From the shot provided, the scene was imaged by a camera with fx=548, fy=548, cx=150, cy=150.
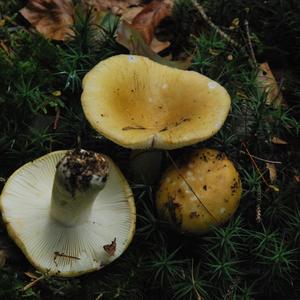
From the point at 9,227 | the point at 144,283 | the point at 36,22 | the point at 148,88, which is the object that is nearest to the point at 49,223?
the point at 9,227

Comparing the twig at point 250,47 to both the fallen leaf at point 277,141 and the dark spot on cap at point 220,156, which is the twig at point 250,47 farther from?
the dark spot on cap at point 220,156

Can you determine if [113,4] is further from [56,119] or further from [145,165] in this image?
Result: [145,165]

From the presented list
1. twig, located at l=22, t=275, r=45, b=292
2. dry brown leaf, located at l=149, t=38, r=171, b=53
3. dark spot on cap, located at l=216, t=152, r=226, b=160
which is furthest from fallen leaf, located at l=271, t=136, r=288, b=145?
twig, located at l=22, t=275, r=45, b=292

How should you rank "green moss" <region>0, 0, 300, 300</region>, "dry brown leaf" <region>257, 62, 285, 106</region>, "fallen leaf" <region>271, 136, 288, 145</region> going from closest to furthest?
"green moss" <region>0, 0, 300, 300</region> → "fallen leaf" <region>271, 136, 288, 145</region> → "dry brown leaf" <region>257, 62, 285, 106</region>

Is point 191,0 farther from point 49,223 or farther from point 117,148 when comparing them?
point 49,223

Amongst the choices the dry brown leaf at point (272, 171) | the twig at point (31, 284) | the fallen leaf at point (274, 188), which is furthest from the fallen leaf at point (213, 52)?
the twig at point (31, 284)

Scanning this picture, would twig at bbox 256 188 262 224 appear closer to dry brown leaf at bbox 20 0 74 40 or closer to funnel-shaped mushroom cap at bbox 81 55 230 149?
funnel-shaped mushroom cap at bbox 81 55 230 149

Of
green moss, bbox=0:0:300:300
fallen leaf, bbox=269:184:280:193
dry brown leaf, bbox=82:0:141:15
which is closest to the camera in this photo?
green moss, bbox=0:0:300:300
